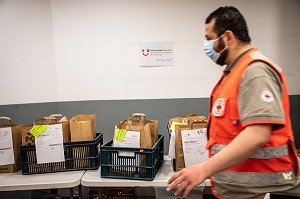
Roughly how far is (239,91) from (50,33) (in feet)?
7.32

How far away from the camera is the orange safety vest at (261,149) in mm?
979

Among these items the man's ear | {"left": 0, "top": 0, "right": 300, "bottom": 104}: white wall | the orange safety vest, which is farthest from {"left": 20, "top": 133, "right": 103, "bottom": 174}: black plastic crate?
the man's ear

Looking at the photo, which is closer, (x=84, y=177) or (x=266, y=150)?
(x=266, y=150)

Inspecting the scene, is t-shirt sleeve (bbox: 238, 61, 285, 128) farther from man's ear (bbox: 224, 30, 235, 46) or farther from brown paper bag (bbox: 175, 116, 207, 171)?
brown paper bag (bbox: 175, 116, 207, 171)

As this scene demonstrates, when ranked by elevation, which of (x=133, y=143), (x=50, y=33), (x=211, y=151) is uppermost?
(x=50, y=33)

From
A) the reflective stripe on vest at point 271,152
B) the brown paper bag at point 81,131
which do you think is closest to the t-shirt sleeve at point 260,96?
the reflective stripe on vest at point 271,152

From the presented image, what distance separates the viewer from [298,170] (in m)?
1.05

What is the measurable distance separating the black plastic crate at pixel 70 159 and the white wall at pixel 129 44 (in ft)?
2.80

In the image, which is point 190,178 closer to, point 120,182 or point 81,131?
point 120,182

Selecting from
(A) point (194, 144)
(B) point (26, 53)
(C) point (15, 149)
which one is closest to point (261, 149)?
(A) point (194, 144)

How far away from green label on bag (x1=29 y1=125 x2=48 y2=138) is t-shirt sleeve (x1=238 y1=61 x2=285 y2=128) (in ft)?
4.81

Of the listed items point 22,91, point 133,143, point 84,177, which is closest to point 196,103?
point 133,143

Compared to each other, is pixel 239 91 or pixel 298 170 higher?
pixel 239 91

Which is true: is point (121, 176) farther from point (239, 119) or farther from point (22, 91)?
point (22, 91)
